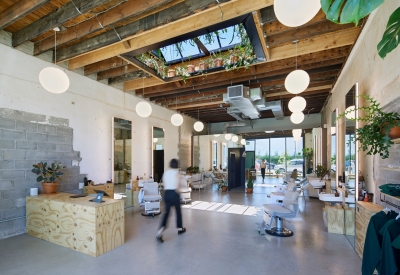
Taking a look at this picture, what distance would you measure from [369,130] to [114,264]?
3496mm

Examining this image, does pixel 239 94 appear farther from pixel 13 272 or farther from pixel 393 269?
pixel 13 272

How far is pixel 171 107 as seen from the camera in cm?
907

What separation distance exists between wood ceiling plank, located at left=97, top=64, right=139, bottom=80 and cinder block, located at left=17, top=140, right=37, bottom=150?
2368 millimetres

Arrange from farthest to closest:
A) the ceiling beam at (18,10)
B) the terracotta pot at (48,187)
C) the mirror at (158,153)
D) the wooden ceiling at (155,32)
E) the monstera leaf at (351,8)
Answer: the mirror at (158,153)
the terracotta pot at (48,187)
the wooden ceiling at (155,32)
the ceiling beam at (18,10)
the monstera leaf at (351,8)

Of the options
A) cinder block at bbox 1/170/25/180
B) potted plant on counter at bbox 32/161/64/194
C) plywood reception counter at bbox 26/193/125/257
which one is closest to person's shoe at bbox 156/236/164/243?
plywood reception counter at bbox 26/193/125/257

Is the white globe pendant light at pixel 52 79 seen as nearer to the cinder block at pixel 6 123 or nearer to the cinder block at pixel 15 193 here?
the cinder block at pixel 6 123

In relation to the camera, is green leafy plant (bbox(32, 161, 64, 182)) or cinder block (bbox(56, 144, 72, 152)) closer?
green leafy plant (bbox(32, 161, 64, 182))

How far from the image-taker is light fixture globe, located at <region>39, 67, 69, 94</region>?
3.33 metres

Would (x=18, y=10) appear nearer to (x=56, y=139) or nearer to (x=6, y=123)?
(x=6, y=123)

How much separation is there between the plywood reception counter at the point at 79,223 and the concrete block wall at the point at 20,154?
37cm

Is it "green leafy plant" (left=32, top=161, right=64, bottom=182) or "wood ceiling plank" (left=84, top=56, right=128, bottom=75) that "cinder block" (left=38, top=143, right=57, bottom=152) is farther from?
"wood ceiling plank" (left=84, top=56, right=128, bottom=75)

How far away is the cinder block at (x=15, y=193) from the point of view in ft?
12.8

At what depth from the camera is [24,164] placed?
414cm

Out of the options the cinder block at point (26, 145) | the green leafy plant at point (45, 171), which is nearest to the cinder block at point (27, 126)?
the cinder block at point (26, 145)
